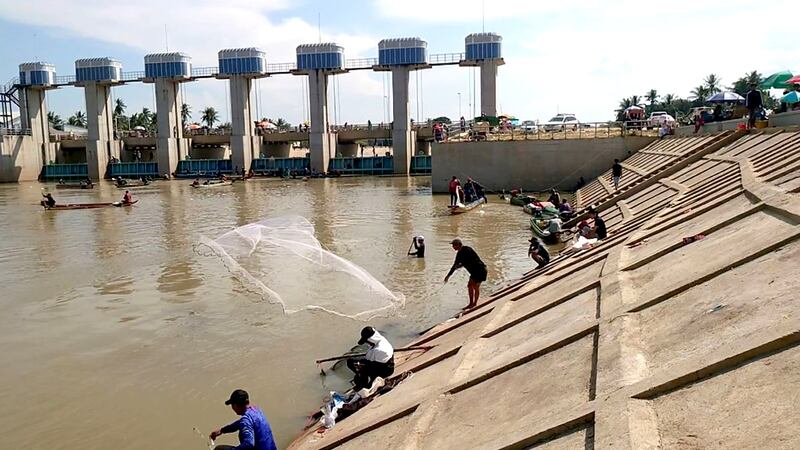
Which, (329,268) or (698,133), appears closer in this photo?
(329,268)

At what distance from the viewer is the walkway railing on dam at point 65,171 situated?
73.6 m

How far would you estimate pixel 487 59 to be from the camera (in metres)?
63.8

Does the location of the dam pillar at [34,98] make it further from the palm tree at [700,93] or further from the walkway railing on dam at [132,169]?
the palm tree at [700,93]

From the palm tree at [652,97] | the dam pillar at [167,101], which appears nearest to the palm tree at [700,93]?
the palm tree at [652,97]

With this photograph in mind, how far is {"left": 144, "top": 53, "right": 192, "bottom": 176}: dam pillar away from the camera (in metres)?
70.1

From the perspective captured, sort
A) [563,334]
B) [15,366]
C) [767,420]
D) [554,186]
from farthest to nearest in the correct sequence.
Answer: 1. [554,186]
2. [15,366]
3. [563,334]
4. [767,420]

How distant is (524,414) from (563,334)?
1.76 metres

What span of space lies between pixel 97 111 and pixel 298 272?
6756 centimetres

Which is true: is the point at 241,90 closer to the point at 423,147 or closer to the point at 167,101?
the point at 167,101

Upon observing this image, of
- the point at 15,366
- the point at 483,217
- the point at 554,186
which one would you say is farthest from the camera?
the point at 554,186

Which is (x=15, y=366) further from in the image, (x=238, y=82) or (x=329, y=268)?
(x=238, y=82)

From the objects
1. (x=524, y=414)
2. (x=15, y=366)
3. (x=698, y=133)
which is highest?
(x=698, y=133)

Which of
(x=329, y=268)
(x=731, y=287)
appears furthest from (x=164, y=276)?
(x=731, y=287)

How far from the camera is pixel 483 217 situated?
92.5ft
